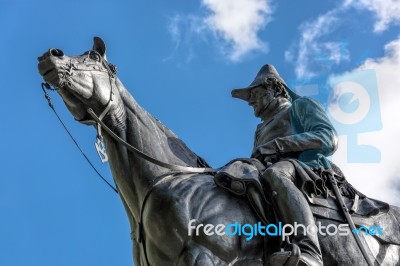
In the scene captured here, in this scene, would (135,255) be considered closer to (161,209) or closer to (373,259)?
(161,209)

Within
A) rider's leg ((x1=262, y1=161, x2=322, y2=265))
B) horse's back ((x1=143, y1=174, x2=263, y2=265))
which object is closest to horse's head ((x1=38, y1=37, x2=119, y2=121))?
horse's back ((x1=143, y1=174, x2=263, y2=265))

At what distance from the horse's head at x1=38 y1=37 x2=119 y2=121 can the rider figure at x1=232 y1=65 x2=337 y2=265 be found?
196cm

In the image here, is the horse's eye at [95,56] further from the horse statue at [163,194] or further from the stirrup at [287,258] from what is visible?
the stirrup at [287,258]

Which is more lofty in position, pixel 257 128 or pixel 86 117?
pixel 257 128

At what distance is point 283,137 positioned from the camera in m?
8.87

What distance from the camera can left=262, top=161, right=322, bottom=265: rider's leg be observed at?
7.40m

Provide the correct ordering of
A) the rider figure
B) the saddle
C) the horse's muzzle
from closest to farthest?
the rider figure < the saddle < the horse's muzzle

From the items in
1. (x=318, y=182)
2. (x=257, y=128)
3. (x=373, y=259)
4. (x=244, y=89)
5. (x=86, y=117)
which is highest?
(x=244, y=89)

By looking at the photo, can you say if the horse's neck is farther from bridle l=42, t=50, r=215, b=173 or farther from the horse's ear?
the horse's ear

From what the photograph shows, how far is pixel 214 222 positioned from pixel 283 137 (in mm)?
1898

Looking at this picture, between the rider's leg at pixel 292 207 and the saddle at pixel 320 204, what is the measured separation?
0.14 metres

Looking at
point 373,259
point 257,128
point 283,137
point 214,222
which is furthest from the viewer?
point 257,128

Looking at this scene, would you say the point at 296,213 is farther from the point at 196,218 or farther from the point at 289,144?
the point at 289,144

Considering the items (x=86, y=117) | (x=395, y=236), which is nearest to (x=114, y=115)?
(x=86, y=117)
